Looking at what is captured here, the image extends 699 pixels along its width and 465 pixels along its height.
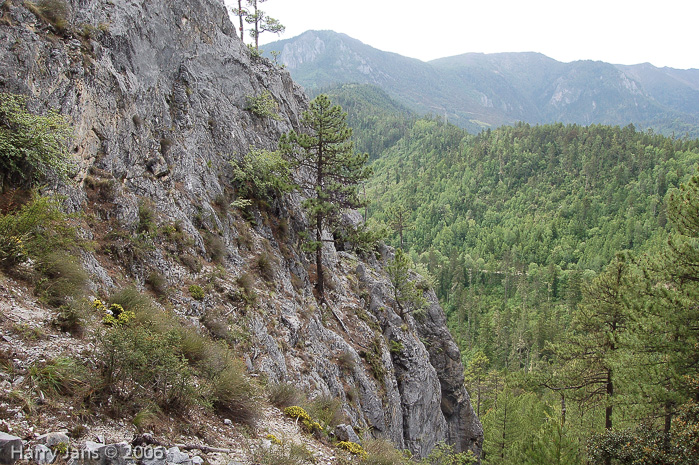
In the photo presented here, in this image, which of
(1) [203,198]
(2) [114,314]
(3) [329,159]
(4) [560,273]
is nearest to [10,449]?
(2) [114,314]

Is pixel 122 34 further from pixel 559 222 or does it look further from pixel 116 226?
pixel 559 222

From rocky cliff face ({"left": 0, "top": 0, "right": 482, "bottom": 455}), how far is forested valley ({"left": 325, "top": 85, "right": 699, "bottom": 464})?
570 cm

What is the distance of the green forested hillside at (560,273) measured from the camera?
1224 cm

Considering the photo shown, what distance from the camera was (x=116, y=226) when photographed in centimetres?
1047

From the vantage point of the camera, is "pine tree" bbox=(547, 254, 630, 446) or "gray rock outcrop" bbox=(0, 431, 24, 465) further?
"pine tree" bbox=(547, 254, 630, 446)

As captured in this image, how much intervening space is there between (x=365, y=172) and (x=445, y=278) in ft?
261

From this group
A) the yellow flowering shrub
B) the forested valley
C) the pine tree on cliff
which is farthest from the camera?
the pine tree on cliff

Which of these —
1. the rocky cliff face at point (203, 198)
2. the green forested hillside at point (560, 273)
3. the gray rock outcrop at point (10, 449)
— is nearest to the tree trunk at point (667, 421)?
the green forested hillside at point (560, 273)

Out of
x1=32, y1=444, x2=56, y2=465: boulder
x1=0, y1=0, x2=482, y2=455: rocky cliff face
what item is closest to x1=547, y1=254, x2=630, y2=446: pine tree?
x1=0, y1=0, x2=482, y2=455: rocky cliff face

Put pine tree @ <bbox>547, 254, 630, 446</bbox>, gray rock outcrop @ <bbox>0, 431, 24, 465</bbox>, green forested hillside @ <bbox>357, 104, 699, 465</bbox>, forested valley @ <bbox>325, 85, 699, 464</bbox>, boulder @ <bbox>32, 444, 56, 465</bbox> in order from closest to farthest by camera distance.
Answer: gray rock outcrop @ <bbox>0, 431, 24, 465</bbox> < boulder @ <bbox>32, 444, 56, 465</bbox> < forested valley @ <bbox>325, 85, 699, 464</bbox> < green forested hillside @ <bbox>357, 104, 699, 465</bbox> < pine tree @ <bbox>547, 254, 630, 446</bbox>

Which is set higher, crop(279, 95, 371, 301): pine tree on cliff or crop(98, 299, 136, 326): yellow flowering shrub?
crop(279, 95, 371, 301): pine tree on cliff

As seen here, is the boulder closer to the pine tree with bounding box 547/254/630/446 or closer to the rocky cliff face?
the rocky cliff face

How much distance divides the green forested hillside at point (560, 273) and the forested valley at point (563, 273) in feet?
0.34

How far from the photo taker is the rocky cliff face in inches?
A: 399
